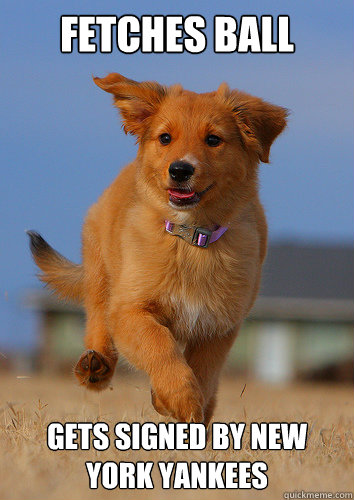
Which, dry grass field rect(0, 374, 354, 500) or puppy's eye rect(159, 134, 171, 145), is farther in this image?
puppy's eye rect(159, 134, 171, 145)

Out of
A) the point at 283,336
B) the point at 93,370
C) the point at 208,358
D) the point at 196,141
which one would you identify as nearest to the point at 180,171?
the point at 196,141

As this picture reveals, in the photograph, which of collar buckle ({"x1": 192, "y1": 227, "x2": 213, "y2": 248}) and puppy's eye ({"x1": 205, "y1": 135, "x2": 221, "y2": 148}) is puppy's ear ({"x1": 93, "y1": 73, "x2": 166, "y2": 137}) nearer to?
puppy's eye ({"x1": 205, "y1": 135, "x2": 221, "y2": 148})

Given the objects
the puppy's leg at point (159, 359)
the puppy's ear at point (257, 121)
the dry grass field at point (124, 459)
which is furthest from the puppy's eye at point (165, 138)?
the dry grass field at point (124, 459)

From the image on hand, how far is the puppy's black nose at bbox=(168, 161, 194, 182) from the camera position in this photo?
431cm

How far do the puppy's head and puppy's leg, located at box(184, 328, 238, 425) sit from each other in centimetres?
73

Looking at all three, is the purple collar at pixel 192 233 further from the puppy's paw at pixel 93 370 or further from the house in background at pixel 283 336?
the house in background at pixel 283 336

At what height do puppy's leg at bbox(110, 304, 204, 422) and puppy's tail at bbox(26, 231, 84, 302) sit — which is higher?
puppy's tail at bbox(26, 231, 84, 302)

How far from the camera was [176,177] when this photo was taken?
4.38 m

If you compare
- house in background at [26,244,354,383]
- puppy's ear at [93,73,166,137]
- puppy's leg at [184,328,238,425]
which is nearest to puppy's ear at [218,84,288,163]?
puppy's ear at [93,73,166,137]

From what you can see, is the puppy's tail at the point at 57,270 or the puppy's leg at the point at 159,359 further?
the puppy's tail at the point at 57,270

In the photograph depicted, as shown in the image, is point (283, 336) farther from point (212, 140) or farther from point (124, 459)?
point (124, 459)

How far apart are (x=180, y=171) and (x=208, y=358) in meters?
1.18

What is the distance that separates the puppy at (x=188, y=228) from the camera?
4.53 m

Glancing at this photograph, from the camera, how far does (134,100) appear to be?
4.93m
